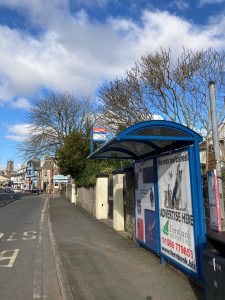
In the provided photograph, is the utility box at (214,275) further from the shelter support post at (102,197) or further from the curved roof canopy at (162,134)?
the shelter support post at (102,197)

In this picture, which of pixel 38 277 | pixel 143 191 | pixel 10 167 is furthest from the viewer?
pixel 10 167

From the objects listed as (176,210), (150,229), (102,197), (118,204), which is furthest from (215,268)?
(102,197)

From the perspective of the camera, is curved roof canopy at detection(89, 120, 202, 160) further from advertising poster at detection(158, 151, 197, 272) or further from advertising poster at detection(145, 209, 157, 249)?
advertising poster at detection(145, 209, 157, 249)

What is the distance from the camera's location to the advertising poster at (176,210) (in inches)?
220

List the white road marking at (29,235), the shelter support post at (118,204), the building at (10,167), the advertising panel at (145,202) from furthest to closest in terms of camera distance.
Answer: the building at (10,167) < the shelter support post at (118,204) < the white road marking at (29,235) < the advertising panel at (145,202)

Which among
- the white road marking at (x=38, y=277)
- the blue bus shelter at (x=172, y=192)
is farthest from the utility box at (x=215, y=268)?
the white road marking at (x=38, y=277)

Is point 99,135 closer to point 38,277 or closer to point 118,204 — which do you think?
point 118,204

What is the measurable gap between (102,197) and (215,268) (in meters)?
13.0

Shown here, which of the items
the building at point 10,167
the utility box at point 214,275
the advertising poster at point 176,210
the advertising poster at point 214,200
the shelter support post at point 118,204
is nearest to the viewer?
the utility box at point 214,275

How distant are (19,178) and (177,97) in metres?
147

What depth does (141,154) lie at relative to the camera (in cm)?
827

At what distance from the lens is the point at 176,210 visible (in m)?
6.01

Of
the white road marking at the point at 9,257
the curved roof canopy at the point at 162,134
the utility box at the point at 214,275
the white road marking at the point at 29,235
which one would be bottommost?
the white road marking at the point at 9,257

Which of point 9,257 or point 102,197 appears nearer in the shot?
point 9,257
